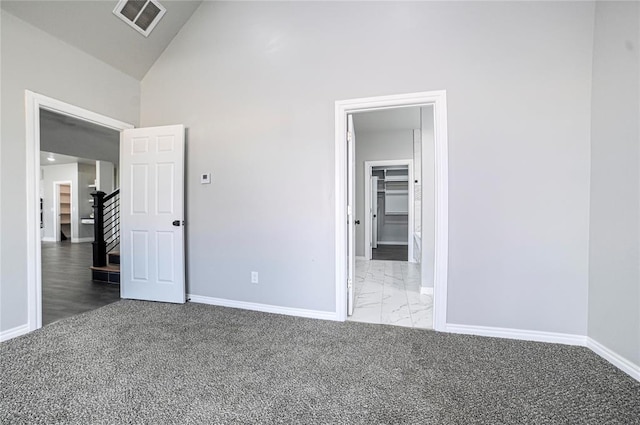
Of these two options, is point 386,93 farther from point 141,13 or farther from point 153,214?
point 153,214

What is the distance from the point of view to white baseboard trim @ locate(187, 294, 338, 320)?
2568mm

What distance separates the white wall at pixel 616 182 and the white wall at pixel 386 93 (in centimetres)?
9

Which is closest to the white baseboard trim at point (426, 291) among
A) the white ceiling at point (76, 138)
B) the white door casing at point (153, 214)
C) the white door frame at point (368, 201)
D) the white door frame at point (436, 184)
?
the white door frame at point (436, 184)

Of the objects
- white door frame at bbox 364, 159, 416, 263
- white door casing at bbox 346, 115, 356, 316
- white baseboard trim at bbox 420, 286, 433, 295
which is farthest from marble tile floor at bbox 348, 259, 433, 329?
white door frame at bbox 364, 159, 416, 263

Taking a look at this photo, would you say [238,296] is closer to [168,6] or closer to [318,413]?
[318,413]

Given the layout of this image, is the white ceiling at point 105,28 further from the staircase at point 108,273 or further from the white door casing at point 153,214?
the staircase at point 108,273

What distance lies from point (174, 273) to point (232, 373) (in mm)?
1678

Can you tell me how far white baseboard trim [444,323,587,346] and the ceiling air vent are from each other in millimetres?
4126

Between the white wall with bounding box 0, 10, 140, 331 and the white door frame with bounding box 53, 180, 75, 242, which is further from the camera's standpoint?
the white door frame with bounding box 53, 180, 75, 242

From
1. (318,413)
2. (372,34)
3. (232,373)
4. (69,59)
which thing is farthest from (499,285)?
(69,59)

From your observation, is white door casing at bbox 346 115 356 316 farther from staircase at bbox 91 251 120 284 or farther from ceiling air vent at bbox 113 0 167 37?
staircase at bbox 91 251 120 284

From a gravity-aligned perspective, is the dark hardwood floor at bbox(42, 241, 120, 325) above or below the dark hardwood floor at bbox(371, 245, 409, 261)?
above

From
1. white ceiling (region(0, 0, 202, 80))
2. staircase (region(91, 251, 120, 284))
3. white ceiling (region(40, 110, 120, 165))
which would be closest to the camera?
white ceiling (region(0, 0, 202, 80))

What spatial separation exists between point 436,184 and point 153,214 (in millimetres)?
3002
